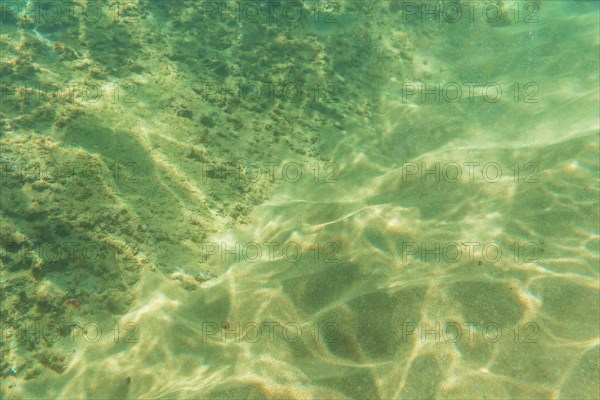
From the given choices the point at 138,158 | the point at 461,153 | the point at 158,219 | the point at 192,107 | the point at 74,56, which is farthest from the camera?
the point at 74,56

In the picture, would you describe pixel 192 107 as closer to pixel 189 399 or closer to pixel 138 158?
pixel 138 158

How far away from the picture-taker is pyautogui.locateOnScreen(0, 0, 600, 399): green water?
2.77m

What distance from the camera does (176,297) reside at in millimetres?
3488

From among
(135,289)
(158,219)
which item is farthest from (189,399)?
(158,219)

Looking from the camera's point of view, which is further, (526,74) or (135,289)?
(526,74)

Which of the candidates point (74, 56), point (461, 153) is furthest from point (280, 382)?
point (74, 56)

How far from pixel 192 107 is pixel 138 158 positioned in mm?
1280

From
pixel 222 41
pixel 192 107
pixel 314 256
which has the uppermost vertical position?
pixel 222 41

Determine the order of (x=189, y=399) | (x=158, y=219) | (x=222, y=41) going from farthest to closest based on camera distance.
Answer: (x=222, y=41), (x=158, y=219), (x=189, y=399)

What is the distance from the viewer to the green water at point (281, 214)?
2.77m

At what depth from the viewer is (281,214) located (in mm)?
4418

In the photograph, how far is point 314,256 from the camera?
3.67 meters

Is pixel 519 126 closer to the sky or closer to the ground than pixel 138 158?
closer to the ground

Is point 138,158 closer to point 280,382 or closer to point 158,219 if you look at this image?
point 158,219
